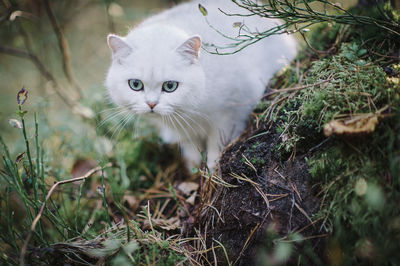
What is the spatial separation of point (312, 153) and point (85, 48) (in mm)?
4220

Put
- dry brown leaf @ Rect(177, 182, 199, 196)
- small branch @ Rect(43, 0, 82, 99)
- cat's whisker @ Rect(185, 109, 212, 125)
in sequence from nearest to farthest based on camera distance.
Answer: dry brown leaf @ Rect(177, 182, 199, 196) → cat's whisker @ Rect(185, 109, 212, 125) → small branch @ Rect(43, 0, 82, 99)

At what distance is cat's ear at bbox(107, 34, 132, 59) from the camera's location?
1.80 metres

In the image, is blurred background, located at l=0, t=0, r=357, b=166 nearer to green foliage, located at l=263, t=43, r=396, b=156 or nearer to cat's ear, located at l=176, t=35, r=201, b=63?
cat's ear, located at l=176, t=35, r=201, b=63

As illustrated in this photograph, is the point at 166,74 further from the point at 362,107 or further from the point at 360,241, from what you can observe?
the point at 360,241

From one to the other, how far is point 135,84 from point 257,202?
1.11 m

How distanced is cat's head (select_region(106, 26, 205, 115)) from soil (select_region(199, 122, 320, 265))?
56 centimetres

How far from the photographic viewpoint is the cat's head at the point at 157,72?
1777mm

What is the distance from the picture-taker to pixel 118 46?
1.84 m

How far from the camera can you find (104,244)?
49.2 inches

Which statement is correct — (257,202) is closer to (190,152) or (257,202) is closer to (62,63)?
(190,152)

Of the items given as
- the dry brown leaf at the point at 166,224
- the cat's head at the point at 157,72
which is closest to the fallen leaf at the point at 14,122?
the cat's head at the point at 157,72

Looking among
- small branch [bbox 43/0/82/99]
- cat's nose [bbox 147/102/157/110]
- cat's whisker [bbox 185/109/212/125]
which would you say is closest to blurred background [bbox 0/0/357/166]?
small branch [bbox 43/0/82/99]

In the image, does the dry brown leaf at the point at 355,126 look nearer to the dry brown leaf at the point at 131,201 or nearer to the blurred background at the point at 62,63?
the dry brown leaf at the point at 131,201

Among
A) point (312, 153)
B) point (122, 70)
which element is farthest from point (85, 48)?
point (312, 153)
